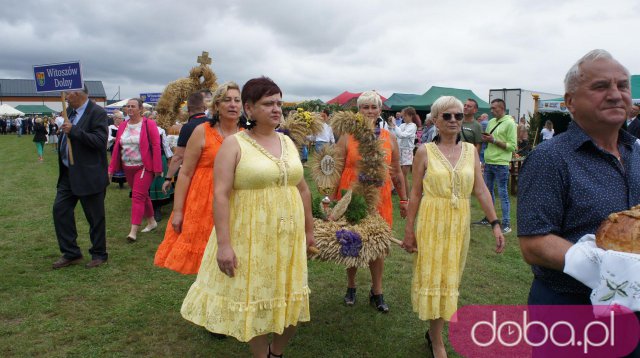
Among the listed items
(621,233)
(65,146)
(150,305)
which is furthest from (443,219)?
(65,146)

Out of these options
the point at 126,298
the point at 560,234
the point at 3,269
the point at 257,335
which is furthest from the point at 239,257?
the point at 3,269

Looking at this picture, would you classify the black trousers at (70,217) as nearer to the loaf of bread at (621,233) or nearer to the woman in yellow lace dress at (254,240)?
the woman in yellow lace dress at (254,240)

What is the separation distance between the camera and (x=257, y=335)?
2.67 meters

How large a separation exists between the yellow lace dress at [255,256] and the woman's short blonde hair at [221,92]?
1.18m

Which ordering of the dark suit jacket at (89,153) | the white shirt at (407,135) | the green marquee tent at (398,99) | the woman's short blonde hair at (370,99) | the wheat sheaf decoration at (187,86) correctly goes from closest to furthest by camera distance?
the woman's short blonde hair at (370,99) → the dark suit jacket at (89,153) → the wheat sheaf decoration at (187,86) → the white shirt at (407,135) → the green marquee tent at (398,99)

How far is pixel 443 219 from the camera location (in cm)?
330

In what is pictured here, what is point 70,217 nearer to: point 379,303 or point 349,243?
point 349,243

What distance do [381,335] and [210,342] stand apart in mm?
1455

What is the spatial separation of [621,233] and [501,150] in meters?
5.93

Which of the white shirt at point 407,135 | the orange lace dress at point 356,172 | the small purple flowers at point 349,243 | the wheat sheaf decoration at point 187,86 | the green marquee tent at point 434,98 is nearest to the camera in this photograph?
the small purple flowers at point 349,243

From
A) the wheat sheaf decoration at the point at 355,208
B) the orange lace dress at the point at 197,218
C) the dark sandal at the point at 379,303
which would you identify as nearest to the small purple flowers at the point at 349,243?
the wheat sheaf decoration at the point at 355,208

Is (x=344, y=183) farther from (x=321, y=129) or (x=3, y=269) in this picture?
(x=3, y=269)

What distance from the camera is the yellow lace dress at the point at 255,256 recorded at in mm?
2613

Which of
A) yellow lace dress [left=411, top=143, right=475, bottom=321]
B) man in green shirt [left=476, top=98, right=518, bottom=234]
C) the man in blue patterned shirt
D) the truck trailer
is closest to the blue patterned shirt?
the man in blue patterned shirt
